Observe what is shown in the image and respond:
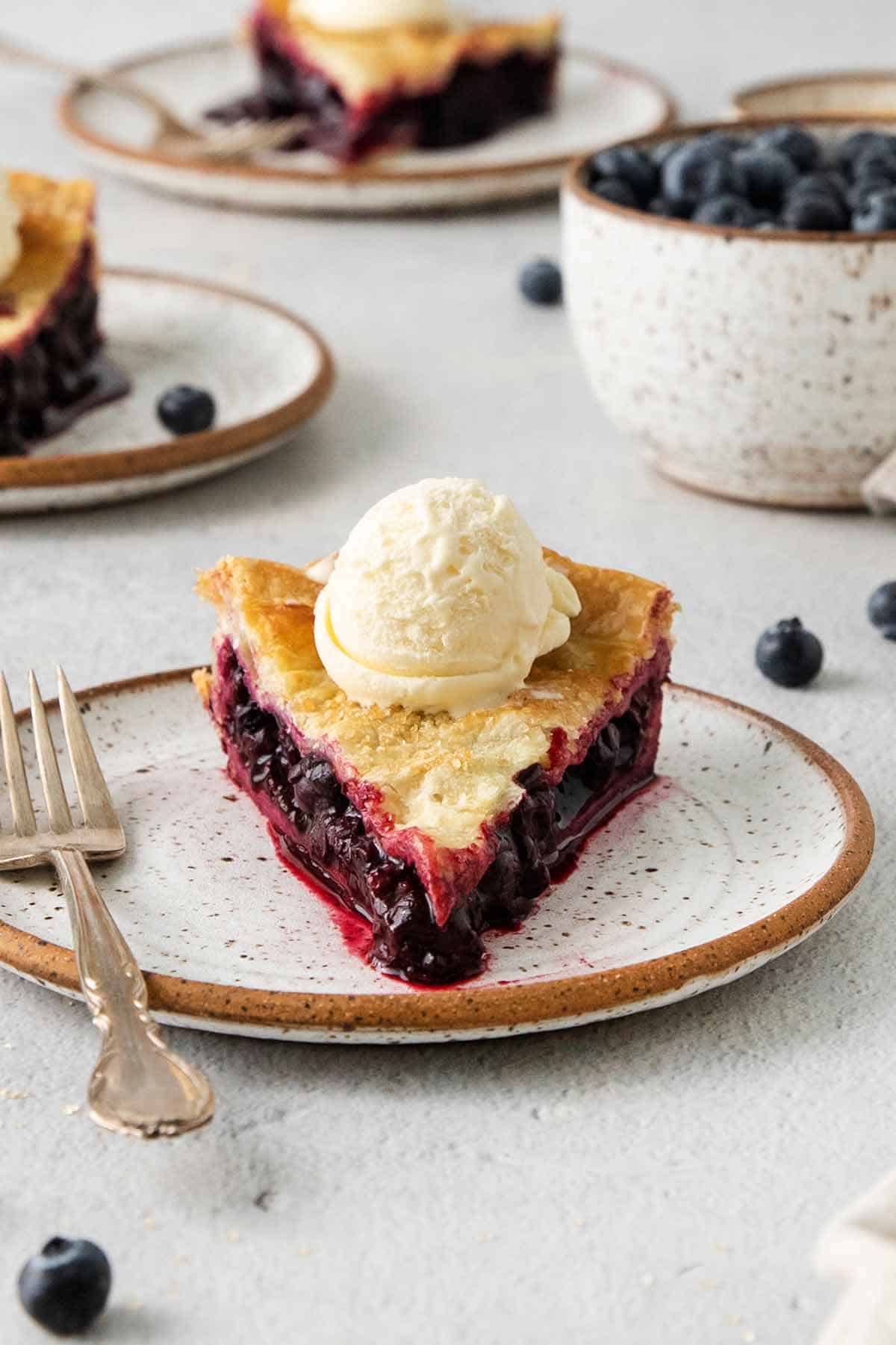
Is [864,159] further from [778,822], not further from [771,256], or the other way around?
[778,822]

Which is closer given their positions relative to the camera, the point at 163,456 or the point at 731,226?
the point at 731,226

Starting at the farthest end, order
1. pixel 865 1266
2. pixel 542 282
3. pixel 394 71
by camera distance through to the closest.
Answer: pixel 394 71, pixel 542 282, pixel 865 1266

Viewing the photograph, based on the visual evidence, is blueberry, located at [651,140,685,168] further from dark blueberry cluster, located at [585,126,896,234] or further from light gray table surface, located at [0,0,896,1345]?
light gray table surface, located at [0,0,896,1345]

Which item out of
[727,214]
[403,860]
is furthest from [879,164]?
[403,860]

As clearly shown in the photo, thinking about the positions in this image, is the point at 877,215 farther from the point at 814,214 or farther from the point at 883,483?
the point at 883,483

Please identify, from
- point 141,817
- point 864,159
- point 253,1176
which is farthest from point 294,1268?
point 864,159

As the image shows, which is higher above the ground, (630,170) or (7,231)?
(630,170)

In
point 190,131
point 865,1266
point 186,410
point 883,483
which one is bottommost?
point 190,131
